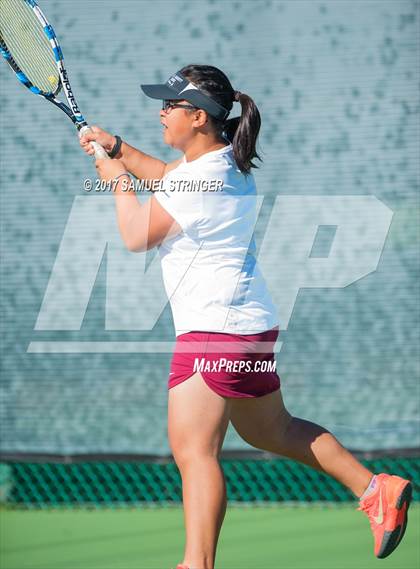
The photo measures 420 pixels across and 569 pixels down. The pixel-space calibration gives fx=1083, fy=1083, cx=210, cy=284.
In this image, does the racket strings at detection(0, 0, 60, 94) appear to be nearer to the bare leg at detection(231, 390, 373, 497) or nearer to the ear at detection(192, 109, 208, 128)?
the ear at detection(192, 109, 208, 128)

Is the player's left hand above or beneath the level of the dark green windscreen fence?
above

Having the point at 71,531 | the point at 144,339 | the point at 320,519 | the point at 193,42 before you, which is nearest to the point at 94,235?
the point at 144,339

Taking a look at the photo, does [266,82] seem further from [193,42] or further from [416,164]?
[416,164]

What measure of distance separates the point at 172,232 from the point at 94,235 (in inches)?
71.2

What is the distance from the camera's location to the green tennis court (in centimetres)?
371

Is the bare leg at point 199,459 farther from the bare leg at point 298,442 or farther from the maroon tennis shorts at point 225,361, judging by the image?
the bare leg at point 298,442

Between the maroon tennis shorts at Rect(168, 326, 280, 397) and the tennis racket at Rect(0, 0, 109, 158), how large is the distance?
1.00 metres

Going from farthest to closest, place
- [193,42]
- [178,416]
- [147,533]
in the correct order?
[193,42]
[147,533]
[178,416]

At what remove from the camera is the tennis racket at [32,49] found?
3.40 m

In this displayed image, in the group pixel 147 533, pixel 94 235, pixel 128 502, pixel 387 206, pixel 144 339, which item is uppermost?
pixel 387 206

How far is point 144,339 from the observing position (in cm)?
450

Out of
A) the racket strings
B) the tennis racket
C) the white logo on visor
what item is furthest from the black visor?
the racket strings

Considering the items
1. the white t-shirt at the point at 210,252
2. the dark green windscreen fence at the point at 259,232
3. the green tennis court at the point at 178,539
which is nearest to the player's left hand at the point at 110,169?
the white t-shirt at the point at 210,252

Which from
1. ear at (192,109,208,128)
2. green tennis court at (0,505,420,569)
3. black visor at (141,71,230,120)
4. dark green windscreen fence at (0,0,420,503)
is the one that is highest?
black visor at (141,71,230,120)
